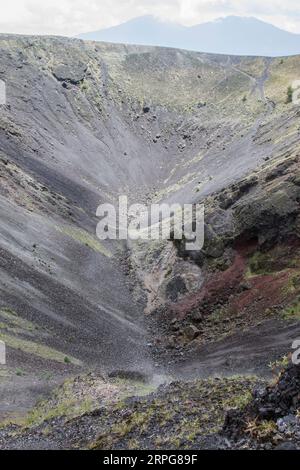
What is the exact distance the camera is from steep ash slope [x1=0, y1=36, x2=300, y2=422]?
3419 centimetres

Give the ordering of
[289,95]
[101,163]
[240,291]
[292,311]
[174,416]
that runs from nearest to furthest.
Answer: [174,416] < [292,311] < [240,291] < [289,95] < [101,163]

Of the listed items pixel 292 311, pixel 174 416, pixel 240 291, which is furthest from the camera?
pixel 240 291

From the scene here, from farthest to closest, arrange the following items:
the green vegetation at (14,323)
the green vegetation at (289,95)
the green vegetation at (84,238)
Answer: the green vegetation at (289,95), the green vegetation at (84,238), the green vegetation at (14,323)

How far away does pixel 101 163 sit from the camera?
7981cm

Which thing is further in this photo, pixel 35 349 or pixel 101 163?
pixel 101 163

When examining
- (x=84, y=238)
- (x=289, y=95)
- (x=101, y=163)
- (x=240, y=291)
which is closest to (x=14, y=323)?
(x=240, y=291)

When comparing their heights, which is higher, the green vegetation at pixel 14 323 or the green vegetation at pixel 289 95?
the green vegetation at pixel 289 95

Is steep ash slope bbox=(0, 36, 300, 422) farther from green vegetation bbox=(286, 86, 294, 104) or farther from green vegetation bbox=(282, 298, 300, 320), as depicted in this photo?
green vegetation bbox=(282, 298, 300, 320)

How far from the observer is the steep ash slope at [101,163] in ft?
112

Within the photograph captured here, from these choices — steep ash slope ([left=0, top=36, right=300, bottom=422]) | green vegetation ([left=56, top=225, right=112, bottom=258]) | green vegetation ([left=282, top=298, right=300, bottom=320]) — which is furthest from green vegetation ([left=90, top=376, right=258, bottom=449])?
green vegetation ([left=56, top=225, right=112, bottom=258])

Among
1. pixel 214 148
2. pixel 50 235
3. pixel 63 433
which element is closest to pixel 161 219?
pixel 50 235

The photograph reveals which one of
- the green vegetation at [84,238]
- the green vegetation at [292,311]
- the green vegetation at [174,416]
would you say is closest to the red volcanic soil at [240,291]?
the green vegetation at [292,311]

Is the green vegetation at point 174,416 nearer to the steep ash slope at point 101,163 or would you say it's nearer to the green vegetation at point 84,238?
the steep ash slope at point 101,163

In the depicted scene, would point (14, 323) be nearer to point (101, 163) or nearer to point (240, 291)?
point (240, 291)
